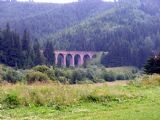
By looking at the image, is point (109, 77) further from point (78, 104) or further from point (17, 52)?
point (78, 104)

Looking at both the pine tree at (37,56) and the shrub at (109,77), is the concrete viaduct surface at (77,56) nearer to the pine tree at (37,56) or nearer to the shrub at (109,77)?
the pine tree at (37,56)

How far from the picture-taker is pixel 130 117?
12.5 metres

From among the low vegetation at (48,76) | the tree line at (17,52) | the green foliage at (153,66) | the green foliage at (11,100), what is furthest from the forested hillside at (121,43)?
the green foliage at (11,100)

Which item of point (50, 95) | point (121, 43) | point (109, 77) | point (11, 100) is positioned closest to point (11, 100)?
point (11, 100)

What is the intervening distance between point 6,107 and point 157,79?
1064cm

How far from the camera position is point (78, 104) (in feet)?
51.0

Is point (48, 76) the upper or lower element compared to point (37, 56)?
upper

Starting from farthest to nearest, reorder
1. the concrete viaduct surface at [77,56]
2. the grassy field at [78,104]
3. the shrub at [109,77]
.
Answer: the concrete viaduct surface at [77,56], the shrub at [109,77], the grassy field at [78,104]

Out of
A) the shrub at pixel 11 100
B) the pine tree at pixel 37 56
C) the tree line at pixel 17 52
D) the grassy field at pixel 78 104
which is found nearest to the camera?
the grassy field at pixel 78 104

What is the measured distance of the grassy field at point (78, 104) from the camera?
12914 millimetres

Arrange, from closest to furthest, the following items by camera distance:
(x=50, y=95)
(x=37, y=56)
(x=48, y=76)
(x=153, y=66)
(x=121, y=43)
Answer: (x=50, y=95) → (x=48, y=76) → (x=153, y=66) → (x=37, y=56) → (x=121, y=43)

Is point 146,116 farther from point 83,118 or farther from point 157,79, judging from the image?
point 157,79

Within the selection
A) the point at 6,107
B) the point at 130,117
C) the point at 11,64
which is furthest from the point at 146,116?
the point at 11,64

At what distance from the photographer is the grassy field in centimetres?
1291
